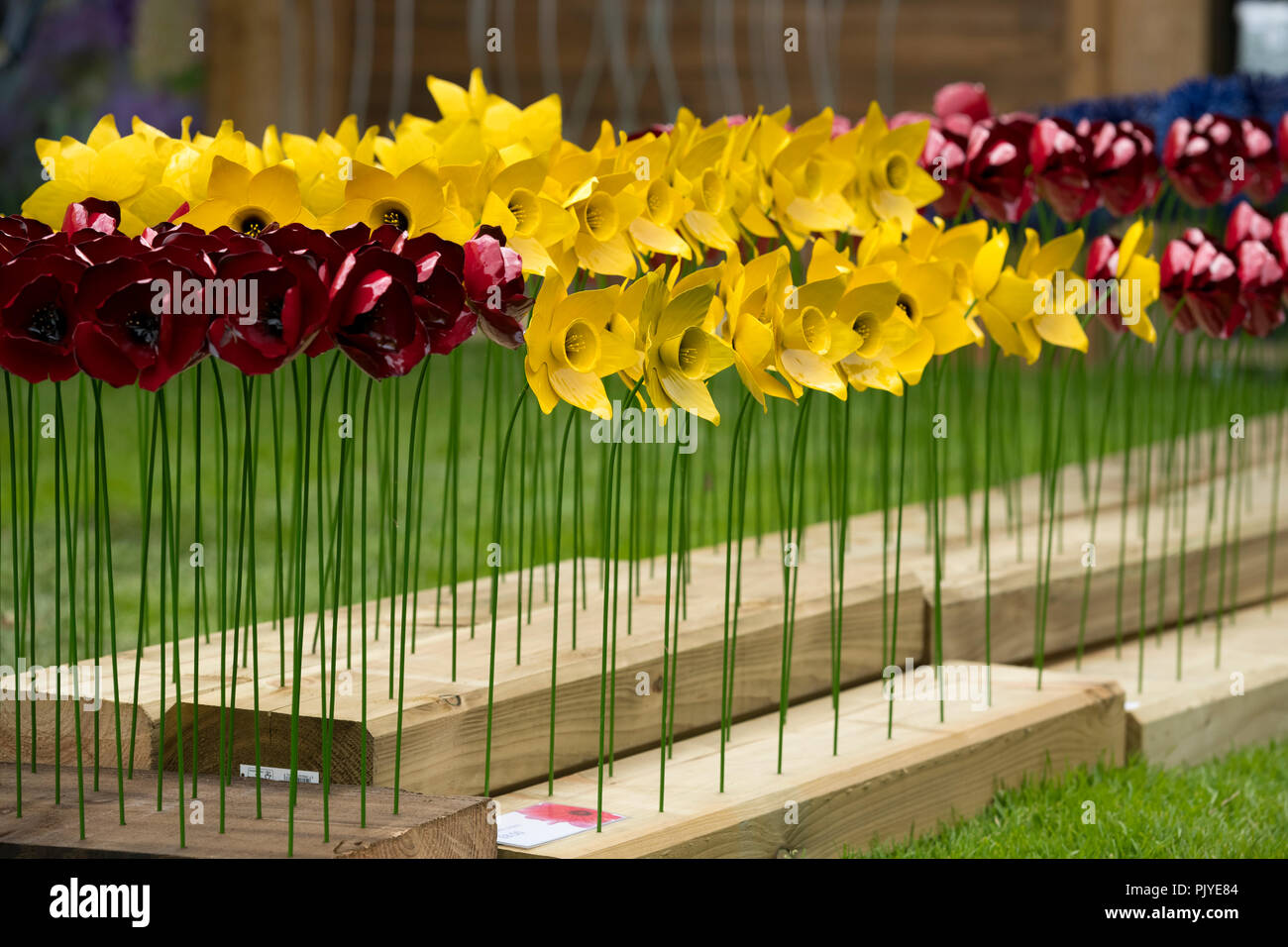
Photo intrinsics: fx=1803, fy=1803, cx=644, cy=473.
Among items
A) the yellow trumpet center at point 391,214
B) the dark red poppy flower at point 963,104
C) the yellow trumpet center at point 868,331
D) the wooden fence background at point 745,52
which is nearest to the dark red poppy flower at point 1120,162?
the dark red poppy flower at point 963,104

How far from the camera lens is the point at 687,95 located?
281 inches

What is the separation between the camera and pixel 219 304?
65.5 inches

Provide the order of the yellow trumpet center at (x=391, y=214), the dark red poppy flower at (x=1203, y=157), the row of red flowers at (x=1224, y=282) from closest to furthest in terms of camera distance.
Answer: the yellow trumpet center at (x=391, y=214), the row of red flowers at (x=1224, y=282), the dark red poppy flower at (x=1203, y=157)

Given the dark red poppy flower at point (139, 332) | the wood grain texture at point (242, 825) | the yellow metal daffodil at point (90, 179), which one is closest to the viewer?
the dark red poppy flower at point (139, 332)

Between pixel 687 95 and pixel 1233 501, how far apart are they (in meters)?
3.83

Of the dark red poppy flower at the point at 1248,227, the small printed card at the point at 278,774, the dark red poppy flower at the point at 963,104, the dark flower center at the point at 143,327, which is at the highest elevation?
the dark red poppy flower at the point at 963,104

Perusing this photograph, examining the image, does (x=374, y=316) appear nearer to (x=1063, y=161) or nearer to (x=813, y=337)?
(x=813, y=337)

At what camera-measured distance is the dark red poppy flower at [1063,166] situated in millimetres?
2967

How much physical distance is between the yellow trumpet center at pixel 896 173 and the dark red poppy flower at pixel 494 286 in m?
0.91

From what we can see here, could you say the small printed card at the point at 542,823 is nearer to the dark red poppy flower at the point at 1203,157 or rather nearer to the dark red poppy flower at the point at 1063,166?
the dark red poppy flower at the point at 1063,166

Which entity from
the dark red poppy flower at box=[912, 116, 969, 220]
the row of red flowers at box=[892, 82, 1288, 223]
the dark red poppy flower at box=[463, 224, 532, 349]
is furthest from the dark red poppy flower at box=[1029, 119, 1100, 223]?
the dark red poppy flower at box=[463, 224, 532, 349]

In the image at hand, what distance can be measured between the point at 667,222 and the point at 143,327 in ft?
2.77

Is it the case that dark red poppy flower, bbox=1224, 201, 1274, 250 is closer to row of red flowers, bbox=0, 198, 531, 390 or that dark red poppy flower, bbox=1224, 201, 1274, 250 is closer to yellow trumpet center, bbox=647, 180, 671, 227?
yellow trumpet center, bbox=647, 180, 671, 227

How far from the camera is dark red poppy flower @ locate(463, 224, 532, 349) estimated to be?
1.86 meters
